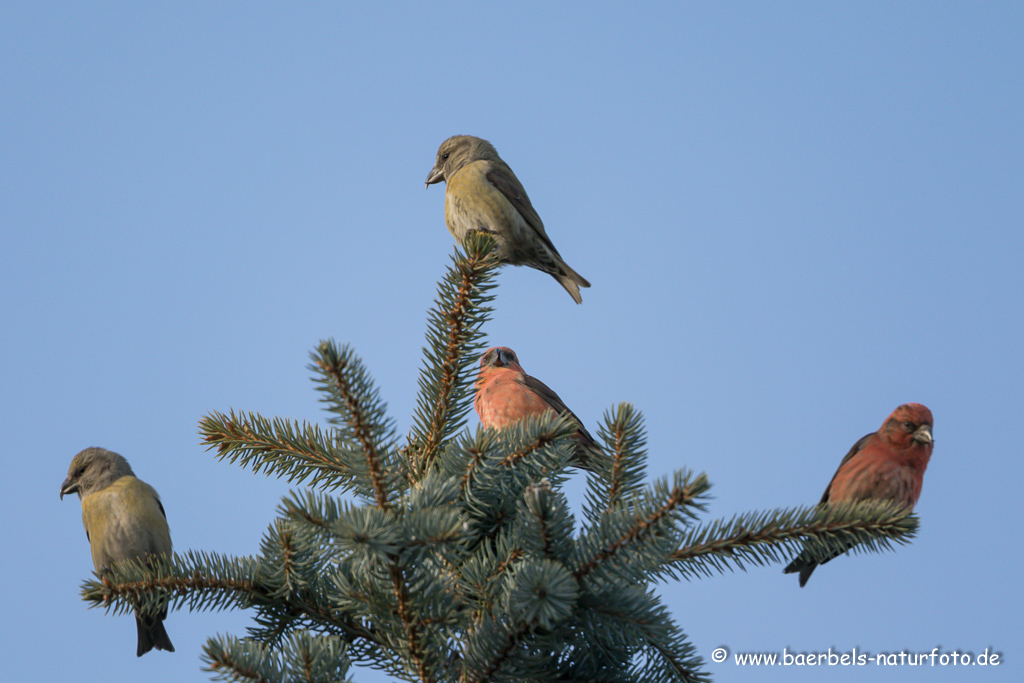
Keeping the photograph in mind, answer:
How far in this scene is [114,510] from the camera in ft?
14.6

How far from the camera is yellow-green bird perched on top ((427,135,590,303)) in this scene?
6430 millimetres

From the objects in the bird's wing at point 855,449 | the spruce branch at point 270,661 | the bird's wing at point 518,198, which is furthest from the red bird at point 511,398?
the spruce branch at point 270,661

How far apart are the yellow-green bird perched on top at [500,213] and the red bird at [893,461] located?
10.7 feet

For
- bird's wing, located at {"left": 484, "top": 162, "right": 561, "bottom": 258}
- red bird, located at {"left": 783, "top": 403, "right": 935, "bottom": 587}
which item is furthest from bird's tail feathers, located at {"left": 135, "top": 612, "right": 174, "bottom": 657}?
bird's wing, located at {"left": 484, "top": 162, "right": 561, "bottom": 258}

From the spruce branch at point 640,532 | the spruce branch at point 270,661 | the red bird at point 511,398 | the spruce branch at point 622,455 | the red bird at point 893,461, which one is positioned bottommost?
the spruce branch at point 270,661

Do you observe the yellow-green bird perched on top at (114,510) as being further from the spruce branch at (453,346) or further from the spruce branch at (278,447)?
the spruce branch at (453,346)

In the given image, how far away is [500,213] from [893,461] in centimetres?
364

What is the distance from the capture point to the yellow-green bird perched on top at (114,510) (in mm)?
4391

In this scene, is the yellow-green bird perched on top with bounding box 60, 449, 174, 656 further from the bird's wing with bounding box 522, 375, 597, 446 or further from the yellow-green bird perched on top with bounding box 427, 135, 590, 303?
the yellow-green bird perched on top with bounding box 427, 135, 590, 303

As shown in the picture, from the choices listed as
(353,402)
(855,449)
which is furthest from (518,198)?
(353,402)

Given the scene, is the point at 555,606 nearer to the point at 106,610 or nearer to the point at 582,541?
the point at 582,541

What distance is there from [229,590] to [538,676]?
0.98m

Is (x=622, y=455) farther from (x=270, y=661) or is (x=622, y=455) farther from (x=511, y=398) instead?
(x=511, y=398)

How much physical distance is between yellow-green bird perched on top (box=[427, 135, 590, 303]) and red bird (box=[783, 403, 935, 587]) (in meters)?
3.25
